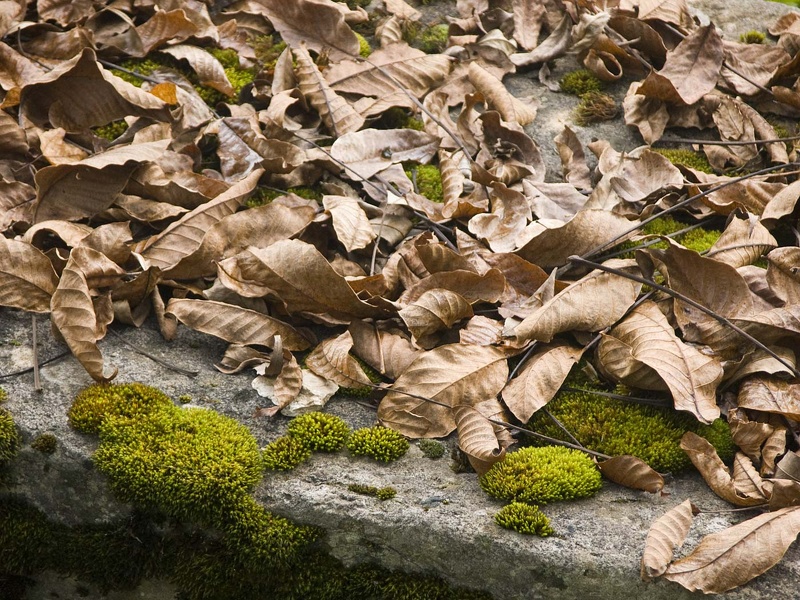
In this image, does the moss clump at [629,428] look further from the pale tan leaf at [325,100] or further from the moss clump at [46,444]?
the pale tan leaf at [325,100]

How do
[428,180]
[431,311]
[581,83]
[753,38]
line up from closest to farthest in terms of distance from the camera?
[431,311]
[428,180]
[581,83]
[753,38]

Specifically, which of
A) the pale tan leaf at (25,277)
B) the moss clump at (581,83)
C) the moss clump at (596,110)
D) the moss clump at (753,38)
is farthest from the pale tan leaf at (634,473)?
the moss clump at (753,38)

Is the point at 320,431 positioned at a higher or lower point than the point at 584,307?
lower

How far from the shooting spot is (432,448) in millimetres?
2486

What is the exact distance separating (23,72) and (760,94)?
345cm

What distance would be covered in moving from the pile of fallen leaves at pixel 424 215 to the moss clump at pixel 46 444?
0.26 meters

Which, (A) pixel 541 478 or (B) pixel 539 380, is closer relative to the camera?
(A) pixel 541 478

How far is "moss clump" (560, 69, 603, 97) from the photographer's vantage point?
13.5ft

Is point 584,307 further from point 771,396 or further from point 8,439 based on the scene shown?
point 8,439

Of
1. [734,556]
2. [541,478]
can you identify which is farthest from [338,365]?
[734,556]

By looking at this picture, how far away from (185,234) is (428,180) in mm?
1096

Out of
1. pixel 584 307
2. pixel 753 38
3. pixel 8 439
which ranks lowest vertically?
pixel 8 439

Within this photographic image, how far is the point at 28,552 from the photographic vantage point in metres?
2.56

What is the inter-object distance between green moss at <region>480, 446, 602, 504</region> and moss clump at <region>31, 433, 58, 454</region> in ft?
4.24
